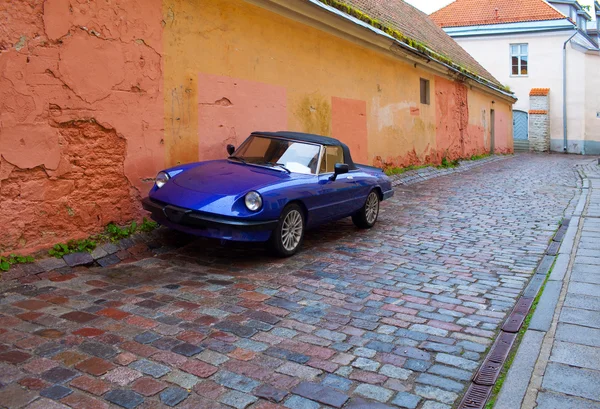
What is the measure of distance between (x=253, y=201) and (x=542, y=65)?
117 feet

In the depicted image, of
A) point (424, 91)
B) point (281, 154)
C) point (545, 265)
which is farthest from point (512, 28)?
point (545, 265)

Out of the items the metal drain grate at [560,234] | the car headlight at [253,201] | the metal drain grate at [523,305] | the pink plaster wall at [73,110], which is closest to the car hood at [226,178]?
the car headlight at [253,201]

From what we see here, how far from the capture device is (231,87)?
29.2ft

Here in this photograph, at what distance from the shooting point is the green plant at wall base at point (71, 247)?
5.92m

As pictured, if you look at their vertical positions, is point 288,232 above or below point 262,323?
above

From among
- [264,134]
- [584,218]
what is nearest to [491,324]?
[264,134]

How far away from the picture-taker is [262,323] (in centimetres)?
438

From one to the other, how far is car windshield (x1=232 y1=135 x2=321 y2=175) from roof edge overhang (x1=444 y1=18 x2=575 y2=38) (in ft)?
111

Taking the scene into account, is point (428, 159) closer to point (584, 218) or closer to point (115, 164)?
point (584, 218)

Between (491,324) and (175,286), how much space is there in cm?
282

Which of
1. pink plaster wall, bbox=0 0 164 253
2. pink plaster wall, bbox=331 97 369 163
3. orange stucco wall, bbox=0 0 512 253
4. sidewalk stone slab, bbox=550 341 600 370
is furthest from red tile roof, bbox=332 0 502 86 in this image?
sidewalk stone slab, bbox=550 341 600 370

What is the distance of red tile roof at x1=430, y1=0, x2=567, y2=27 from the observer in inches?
1435

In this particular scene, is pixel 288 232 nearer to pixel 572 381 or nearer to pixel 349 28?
pixel 572 381

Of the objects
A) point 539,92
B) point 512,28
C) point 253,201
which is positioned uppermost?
point 512,28
